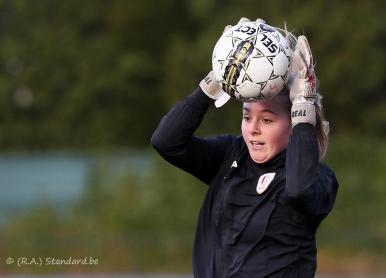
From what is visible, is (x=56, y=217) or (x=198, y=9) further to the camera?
(x=198, y=9)

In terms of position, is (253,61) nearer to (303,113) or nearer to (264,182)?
(303,113)

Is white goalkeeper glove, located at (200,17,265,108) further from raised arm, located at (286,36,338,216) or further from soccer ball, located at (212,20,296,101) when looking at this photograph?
raised arm, located at (286,36,338,216)

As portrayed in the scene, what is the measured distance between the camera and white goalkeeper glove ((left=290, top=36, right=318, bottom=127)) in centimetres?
443

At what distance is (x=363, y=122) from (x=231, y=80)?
25673 millimetres

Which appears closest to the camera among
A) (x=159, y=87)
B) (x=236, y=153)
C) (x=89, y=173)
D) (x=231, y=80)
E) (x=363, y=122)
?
(x=231, y=80)

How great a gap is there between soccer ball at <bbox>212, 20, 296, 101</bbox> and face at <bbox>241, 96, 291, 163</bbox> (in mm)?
74

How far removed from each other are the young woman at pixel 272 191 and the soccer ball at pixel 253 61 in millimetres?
68

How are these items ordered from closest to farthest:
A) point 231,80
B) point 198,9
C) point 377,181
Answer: point 231,80 → point 377,181 → point 198,9

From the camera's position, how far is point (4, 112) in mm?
37875

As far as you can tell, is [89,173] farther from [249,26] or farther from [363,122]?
[249,26]

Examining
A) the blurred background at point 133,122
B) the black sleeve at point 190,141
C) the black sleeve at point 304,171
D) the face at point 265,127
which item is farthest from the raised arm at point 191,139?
the blurred background at point 133,122

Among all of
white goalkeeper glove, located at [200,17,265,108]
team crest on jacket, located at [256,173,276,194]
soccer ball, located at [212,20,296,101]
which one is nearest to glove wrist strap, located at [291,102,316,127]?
soccer ball, located at [212,20,296,101]

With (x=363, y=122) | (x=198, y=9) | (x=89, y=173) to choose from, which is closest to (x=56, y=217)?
(x=89, y=173)

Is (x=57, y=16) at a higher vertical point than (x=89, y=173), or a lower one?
Result: higher
